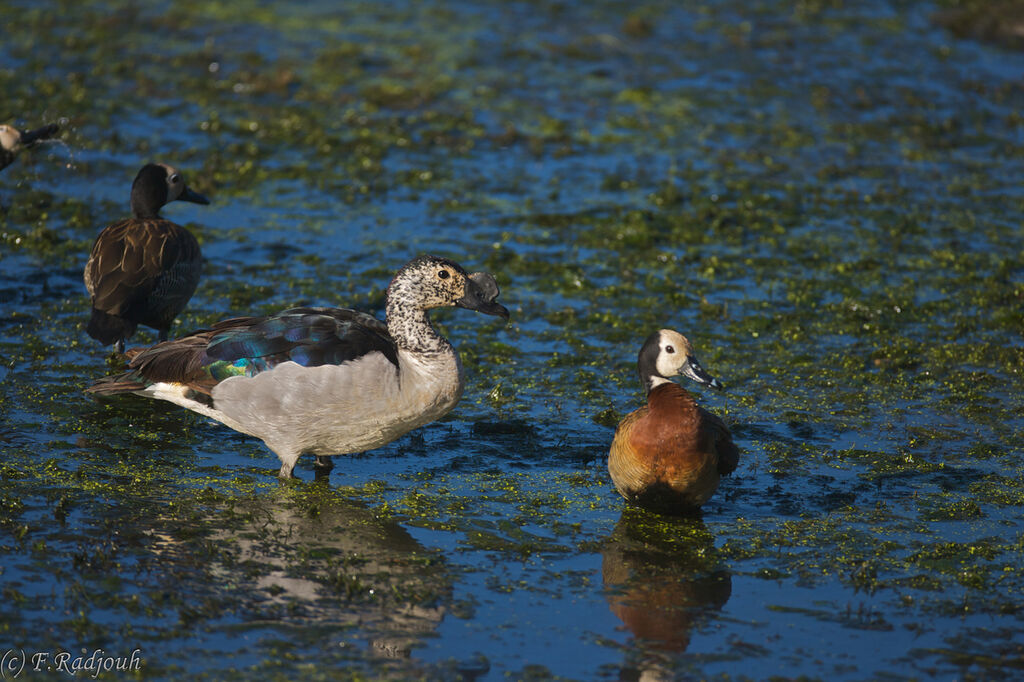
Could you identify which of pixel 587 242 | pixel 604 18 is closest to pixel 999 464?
pixel 587 242

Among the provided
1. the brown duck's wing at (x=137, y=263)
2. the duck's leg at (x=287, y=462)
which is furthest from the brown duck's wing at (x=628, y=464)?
the brown duck's wing at (x=137, y=263)

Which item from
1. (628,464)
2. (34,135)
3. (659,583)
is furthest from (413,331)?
(34,135)

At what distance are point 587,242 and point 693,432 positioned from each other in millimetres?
5215

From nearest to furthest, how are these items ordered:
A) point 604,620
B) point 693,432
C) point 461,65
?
point 604,620 < point 693,432 < point 461,65

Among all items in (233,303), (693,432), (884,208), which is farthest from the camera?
(884,208)

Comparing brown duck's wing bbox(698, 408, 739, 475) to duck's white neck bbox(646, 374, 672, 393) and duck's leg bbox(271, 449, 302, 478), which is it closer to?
duck's white neck bbox(646, 374, 672, 393)

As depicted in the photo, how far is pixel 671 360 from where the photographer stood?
7.94m

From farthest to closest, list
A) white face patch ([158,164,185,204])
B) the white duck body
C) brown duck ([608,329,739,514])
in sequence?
1. white face patch ([158,164,185,204])
2. the white duck body
3. brown duck ([608,329,739,514])

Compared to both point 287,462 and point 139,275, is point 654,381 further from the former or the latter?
point 139,275

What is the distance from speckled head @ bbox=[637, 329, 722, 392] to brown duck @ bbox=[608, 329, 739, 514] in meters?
0.08

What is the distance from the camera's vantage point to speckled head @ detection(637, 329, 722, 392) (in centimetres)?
792

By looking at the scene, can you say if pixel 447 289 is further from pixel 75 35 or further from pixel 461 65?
pixel 75 35

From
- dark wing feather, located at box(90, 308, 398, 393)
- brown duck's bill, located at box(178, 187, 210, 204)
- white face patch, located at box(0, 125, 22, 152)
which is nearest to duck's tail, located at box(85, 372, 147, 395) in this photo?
dark wing feather, located at box(90, 308, 398, 393)

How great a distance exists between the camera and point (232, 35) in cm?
1825
